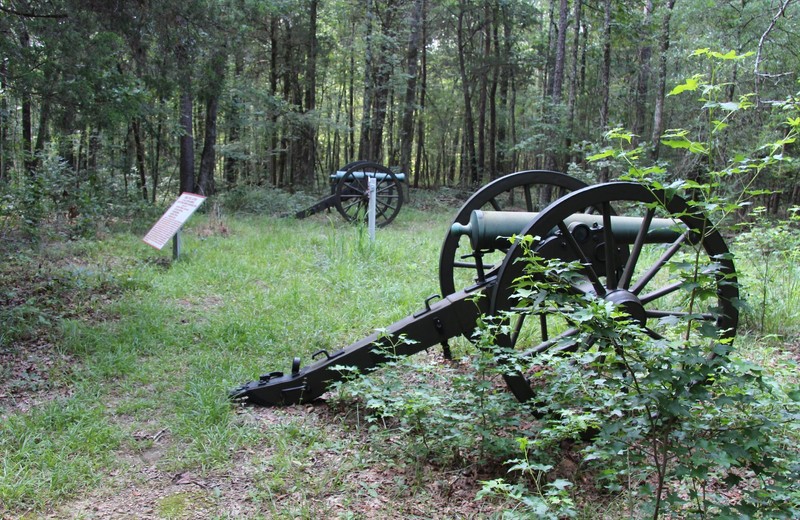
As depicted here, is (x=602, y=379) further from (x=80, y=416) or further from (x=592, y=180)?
(x=592, y=180)

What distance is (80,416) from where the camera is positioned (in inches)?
135

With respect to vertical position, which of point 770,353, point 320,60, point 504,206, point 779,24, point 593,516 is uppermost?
point 320,60

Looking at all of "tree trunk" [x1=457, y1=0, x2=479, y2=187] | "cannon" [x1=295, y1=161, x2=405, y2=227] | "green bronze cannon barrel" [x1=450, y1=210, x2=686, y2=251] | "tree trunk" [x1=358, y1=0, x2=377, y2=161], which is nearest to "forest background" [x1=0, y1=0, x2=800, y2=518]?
"green bronze cannon barrel" [x1=450, y1=210, x2=686, y2=251]

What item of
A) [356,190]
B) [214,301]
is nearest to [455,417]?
[214,301]

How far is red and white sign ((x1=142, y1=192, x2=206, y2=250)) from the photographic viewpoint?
21.9 feet

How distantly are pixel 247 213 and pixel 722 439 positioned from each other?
11.8 metres

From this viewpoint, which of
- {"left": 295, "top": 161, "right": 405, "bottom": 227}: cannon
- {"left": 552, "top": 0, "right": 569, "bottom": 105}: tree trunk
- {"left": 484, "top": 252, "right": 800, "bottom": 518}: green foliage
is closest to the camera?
{"left": 484, "top": 252, "right": 800, "bottom": 518}: green foliage

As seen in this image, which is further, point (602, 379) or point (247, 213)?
point (247, 213)

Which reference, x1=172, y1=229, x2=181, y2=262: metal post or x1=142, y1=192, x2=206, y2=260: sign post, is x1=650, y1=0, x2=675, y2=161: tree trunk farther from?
x1=172, y1=229, x2=181, y2=262: metal post

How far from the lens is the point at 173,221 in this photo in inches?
269

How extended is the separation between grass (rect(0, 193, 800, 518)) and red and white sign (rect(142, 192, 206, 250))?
41 centimetres

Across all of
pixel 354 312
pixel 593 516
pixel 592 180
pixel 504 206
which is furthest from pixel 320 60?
pixel 593 516

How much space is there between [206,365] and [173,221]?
320 cm

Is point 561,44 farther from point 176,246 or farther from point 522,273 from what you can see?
point 522,273
